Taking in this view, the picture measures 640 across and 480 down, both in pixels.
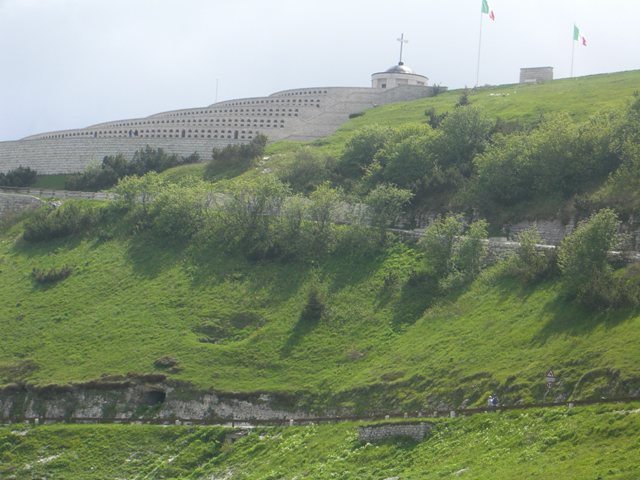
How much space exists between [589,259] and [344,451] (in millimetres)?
14912

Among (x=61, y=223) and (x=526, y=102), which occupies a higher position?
(x=526, y=102)

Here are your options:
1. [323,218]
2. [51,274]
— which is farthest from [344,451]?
[51,274]

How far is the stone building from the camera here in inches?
4286

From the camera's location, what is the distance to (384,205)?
83.2 m

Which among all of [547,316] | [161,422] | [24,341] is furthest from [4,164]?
[547,316]

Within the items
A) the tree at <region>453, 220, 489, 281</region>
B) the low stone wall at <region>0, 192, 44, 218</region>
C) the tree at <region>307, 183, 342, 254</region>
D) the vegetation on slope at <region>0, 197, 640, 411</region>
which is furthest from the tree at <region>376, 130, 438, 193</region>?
the low stone wall at <region>0, 192, 44, 218</region>

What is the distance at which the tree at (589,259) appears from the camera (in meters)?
64.2

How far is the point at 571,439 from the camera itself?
5069cm

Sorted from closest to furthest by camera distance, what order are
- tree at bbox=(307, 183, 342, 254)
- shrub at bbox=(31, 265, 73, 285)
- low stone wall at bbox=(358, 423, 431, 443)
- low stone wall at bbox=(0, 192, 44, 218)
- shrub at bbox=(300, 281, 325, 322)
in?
low stone wall at bbox=(358, 423, 431, 443), shrub at bbox=(300, 281, 325, 322), tree at bbox=(307, 183, 342, 254), shrub at bbox=(31, 265, 73, 285), low stone wall at bbox=(0, 192, 44, 218)

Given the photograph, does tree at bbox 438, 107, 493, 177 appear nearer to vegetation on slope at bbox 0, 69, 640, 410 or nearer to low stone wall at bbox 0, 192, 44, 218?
vegetation on slope at bbox 0, 69, 640, 410

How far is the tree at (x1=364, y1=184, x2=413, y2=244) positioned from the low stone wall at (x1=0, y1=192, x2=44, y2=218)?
25.5 metres

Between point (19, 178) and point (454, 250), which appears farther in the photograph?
point (19, 178)

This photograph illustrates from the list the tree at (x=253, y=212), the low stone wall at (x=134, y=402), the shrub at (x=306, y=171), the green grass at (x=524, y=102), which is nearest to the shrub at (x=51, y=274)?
the tree at (x=253, y=212)

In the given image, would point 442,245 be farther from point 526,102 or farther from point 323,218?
point 526,102
